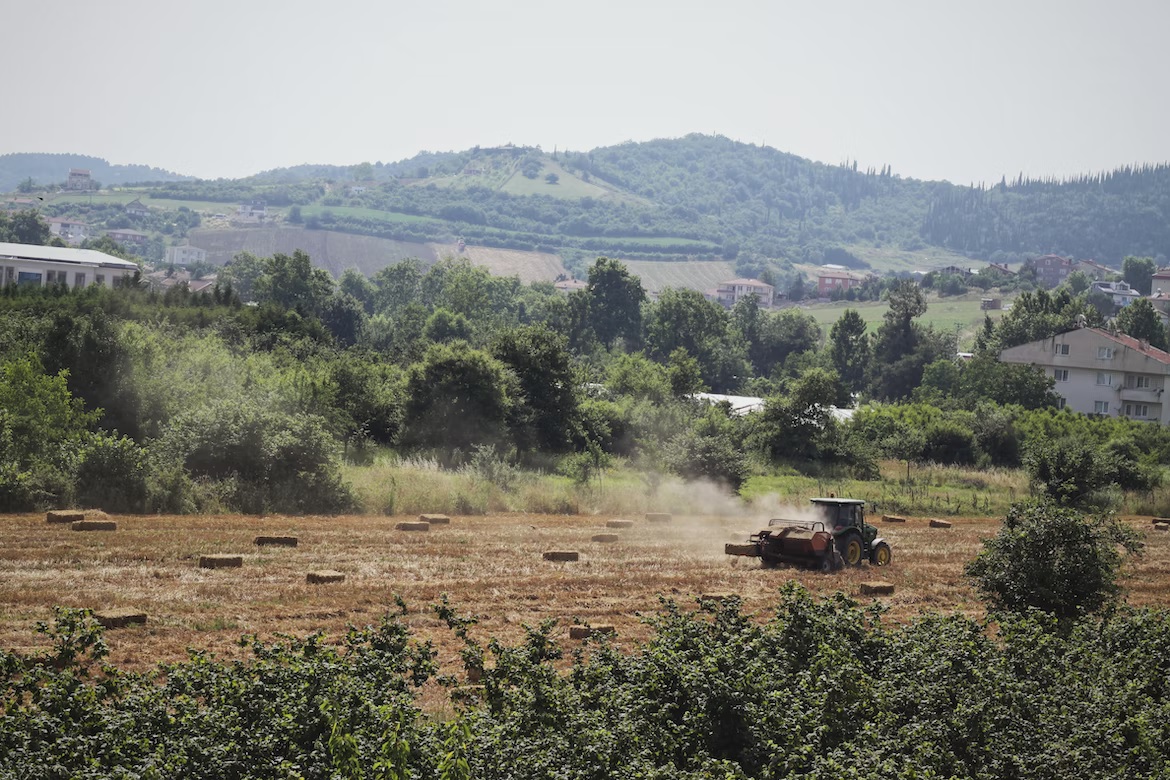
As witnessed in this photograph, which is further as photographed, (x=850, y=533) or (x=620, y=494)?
(x=620, y=494)

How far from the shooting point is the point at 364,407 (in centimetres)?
4816

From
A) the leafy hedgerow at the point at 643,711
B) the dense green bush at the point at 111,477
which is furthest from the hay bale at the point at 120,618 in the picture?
the dense green bush at the point at 111,477

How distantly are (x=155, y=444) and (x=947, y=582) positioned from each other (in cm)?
2258

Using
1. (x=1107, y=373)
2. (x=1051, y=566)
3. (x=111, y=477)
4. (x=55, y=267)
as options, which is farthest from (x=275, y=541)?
(x=55, y=267)

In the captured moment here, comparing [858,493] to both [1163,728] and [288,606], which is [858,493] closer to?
[288,606]

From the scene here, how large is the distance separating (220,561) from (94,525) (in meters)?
5.05

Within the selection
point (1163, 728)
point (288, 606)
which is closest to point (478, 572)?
point (288, 606)

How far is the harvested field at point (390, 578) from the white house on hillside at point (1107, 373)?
213 ft

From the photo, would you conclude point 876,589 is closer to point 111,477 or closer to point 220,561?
point 220,561

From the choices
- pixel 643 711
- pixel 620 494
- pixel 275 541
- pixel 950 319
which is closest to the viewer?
pixel 643 711

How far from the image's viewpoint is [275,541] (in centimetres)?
2808

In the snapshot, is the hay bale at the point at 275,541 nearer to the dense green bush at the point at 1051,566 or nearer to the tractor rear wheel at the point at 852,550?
the tractor rear wheel at the point at 852,550

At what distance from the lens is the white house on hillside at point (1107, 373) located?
94938mm

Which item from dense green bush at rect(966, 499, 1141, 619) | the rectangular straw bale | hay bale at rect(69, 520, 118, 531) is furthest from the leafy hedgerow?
hay bale at rect(69, 520, 118, 531)
